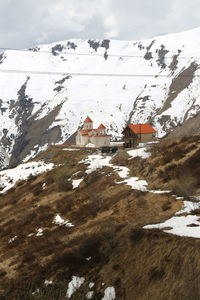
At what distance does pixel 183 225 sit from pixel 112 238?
4498 millimetres

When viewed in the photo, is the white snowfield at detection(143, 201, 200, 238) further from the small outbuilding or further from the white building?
the white building

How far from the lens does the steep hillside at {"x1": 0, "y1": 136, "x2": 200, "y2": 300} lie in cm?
1491

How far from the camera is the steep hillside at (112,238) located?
14.9 m

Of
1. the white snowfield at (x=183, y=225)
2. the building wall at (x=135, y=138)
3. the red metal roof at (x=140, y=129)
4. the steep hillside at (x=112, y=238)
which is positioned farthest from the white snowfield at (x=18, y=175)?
the white snowfield at (x=183, y=225)

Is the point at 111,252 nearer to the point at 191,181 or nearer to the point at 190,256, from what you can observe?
the point at 190,256

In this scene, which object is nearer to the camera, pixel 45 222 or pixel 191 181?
pixel 191 181

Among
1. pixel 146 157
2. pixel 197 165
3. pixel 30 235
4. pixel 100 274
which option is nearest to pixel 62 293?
pixel 100 274

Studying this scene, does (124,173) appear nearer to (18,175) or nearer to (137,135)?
(18,175)

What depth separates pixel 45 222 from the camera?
30.9 m

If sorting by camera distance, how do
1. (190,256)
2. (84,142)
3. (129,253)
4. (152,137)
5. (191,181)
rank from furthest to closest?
1. (84,142)
2. (152,137)
3. (191,181)
4. (129,253)
5. (190,256)

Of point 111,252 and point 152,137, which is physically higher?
point 152,137

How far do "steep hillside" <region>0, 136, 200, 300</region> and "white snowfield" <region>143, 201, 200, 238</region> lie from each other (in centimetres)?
6

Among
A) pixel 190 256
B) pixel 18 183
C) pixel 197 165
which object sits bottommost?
pixel 18 183

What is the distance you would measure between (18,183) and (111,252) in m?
46.0
